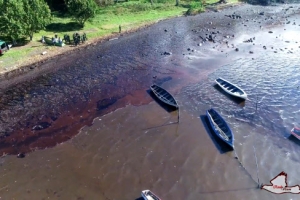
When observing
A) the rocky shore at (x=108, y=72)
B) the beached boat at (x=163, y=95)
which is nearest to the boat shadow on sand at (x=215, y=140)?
the beached boat at (x=163, y=95)

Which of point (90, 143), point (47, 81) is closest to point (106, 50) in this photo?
point (47, 81)

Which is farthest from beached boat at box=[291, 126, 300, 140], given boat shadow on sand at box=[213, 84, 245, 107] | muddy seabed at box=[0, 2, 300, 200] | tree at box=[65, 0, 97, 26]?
tree at box=[65, 0, 97, 26]

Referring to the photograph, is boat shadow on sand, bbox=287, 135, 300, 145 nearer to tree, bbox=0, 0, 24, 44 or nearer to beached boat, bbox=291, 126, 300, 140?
beached boat, bbox=291, 126, 300, 140

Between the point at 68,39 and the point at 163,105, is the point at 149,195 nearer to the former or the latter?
the point at 163,105

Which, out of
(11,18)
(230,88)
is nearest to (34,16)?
(11,18)

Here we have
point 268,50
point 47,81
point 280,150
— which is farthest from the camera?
point 268,50

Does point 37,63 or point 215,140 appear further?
point 37,63

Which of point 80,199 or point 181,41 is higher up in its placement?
point 181,41

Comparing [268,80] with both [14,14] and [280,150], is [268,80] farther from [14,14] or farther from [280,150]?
[14,14]
